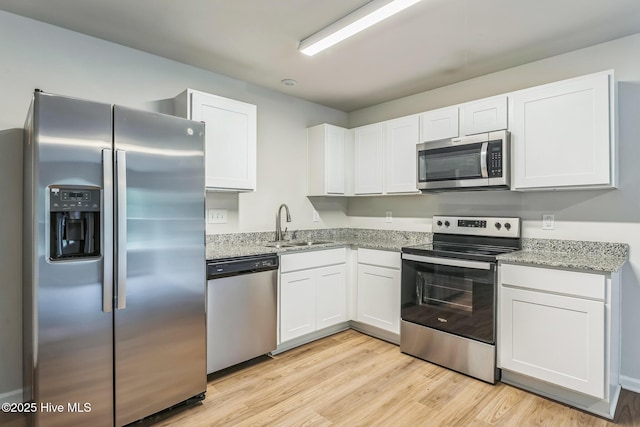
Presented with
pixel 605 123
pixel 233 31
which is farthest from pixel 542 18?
pixel 233 31

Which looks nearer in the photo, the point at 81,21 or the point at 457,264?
the point at 81,21

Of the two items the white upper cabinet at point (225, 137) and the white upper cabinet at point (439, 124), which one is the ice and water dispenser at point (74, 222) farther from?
the white upper cabinet at point (439, 124)

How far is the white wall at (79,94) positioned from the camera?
221 centimetres

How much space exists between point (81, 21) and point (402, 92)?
282cm

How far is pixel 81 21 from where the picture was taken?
7.60 feet

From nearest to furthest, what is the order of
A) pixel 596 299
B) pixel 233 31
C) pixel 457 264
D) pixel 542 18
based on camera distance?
1. pixel 596 299
2. pixel 542 18
3. pixel 233 31
4. pixel 457 264

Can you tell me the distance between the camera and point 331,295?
3396 mm

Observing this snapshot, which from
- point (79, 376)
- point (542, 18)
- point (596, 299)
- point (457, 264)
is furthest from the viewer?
point (457, 264)

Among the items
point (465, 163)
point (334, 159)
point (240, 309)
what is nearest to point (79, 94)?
point (240, 309)

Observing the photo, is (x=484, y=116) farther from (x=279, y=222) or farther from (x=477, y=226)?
(x=279, y=222)

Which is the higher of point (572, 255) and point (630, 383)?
point (572, 255)

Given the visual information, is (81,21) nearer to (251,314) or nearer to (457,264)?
(251,314)

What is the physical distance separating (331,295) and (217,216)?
1.33m

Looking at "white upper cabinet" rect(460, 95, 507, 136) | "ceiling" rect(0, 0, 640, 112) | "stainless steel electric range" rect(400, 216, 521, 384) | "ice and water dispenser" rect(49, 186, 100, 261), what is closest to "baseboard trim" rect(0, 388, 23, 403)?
"ice and water dispenser" rect(49, 186, 100, 261)
